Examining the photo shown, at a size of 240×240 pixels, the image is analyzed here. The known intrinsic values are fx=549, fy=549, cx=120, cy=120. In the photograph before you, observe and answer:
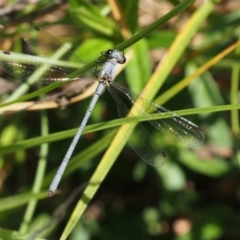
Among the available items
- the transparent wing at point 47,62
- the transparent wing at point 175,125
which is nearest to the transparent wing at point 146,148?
the transparent wing at point 175,125

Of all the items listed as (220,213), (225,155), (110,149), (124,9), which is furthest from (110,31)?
(220,213)

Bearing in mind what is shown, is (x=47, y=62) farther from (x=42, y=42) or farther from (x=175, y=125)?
(x=175, y=125)

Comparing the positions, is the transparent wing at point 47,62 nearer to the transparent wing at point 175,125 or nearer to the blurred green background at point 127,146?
the blurred green background at point 127,146

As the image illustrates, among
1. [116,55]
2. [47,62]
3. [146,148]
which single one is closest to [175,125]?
[146,148]

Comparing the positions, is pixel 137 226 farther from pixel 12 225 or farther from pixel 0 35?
pixel 0 35

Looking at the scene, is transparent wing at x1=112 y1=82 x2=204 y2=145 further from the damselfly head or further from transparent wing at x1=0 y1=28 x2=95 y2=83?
transparent wing at x1=0 y1=28 x2=95 y2=83

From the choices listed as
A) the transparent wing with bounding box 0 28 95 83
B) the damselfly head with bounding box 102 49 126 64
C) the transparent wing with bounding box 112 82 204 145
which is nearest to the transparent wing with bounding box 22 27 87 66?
the transparent wing with bounding box 0 28 95 83
